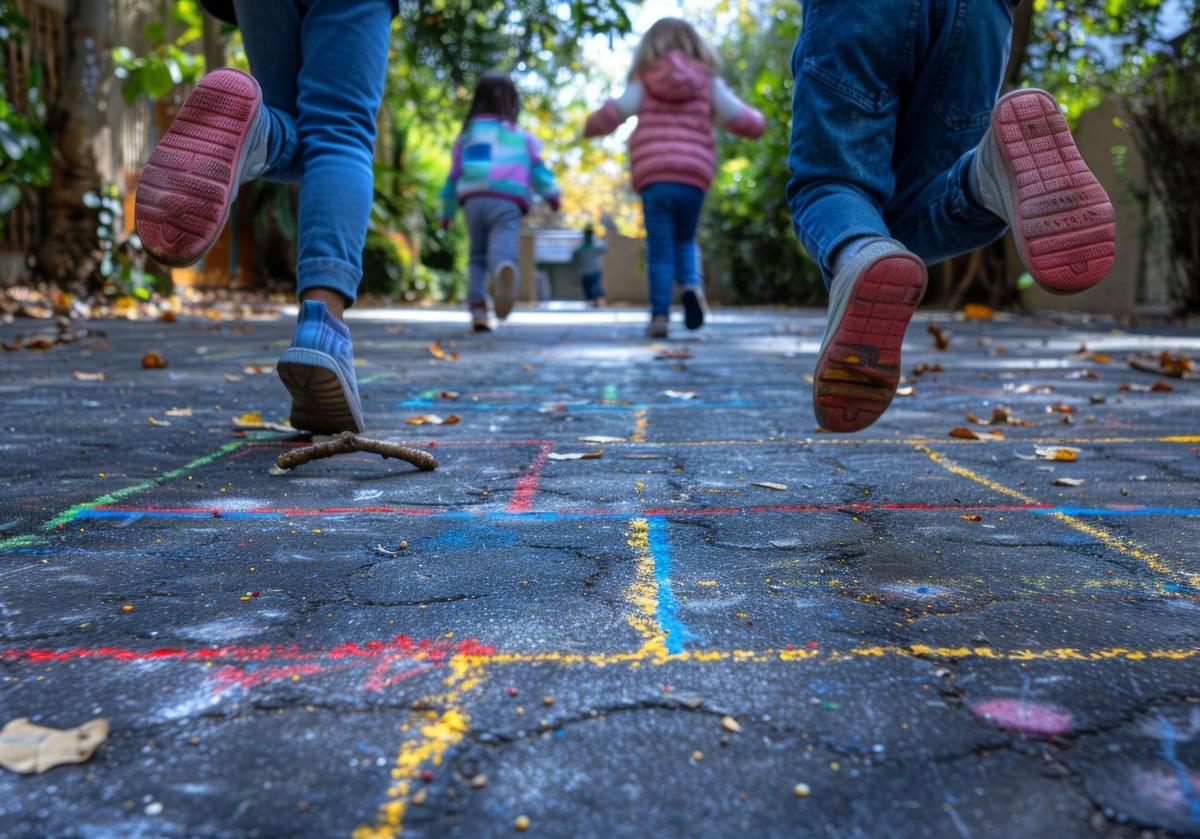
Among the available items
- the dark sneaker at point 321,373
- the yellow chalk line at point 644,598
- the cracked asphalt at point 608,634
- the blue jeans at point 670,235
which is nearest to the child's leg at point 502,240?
the blue jeans at point 670,235

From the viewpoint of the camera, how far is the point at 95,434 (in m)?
2.76

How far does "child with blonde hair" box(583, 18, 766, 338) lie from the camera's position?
6582 millimetres

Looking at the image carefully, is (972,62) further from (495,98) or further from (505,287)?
(505,287)

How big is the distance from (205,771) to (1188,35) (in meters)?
11.0

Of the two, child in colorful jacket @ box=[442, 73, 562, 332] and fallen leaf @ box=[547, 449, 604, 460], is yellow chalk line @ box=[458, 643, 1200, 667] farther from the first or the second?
child in colorful jacket @ box=[442, 73, 562, 332]

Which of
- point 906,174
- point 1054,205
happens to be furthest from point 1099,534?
point 906,174

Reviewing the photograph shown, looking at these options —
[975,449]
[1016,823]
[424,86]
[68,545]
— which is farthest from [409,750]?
[424,86]

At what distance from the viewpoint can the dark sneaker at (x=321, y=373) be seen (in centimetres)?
218

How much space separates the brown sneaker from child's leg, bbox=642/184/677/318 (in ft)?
5.13

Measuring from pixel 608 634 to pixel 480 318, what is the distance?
6.95 m

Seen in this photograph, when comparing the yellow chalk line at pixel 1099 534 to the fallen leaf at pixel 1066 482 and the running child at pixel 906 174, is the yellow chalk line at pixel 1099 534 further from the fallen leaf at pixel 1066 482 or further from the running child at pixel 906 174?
the running child at pixel 906 174

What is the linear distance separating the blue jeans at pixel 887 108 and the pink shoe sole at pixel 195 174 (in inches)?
44.2

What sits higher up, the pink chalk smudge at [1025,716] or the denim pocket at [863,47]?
the denim pocket at [863,47]

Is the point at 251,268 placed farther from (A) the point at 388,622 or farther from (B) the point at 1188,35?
(A) the point at 388,622
